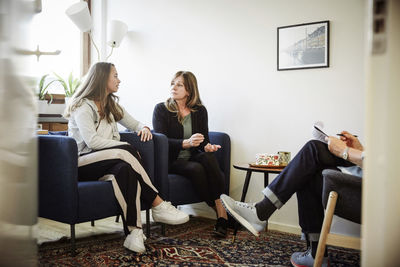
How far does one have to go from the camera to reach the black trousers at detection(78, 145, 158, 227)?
2.22m

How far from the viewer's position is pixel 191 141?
8.87ft

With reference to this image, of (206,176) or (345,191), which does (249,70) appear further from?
(345,191)

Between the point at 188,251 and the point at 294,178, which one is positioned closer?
the point at 294,178

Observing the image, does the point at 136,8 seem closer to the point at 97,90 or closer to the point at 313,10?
the point at 97,90

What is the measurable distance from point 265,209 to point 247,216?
4.3 inches

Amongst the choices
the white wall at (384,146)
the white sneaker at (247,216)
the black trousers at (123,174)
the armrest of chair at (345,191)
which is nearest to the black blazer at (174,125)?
the black trousers at (123,174)

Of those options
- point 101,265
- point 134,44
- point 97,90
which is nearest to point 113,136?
point 97,90

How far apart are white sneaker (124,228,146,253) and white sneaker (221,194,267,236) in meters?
0.50

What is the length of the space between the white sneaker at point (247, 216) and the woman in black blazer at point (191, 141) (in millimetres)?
464

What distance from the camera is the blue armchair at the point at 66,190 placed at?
209 cm

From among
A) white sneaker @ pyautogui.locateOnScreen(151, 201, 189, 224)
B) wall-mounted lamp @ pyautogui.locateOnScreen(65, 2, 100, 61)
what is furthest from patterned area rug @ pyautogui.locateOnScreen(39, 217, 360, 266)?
wall-mounted lamp @ pyautogui.locateOnScreen(65, 2, 100, 61)

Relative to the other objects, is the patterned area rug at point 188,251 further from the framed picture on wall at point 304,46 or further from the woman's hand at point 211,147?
the framed picture on wall at point 304,46

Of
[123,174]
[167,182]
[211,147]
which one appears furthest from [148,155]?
[211,147]

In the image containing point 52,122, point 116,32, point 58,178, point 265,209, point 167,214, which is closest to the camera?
point 265,209
